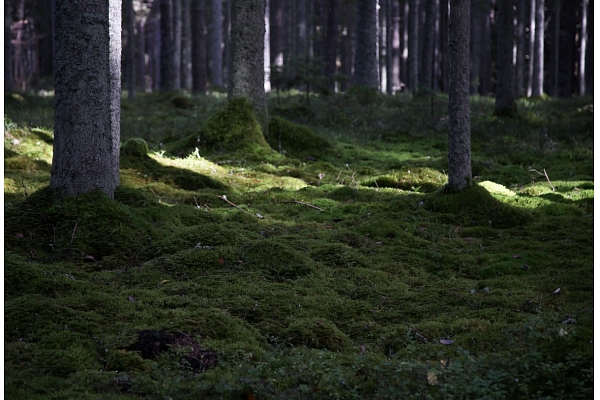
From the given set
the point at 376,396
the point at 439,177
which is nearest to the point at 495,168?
the point at 439,177

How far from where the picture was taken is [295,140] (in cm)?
1273

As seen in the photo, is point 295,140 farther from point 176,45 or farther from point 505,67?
point 176,45

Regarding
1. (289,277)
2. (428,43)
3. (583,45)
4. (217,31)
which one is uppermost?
(583,45)

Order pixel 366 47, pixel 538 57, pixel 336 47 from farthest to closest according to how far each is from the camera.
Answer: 1. pixel 336 47
2. pixel 538 57
3. pixel 366 47

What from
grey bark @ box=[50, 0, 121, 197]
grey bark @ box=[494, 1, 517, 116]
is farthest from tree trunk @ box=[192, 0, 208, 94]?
grey bark @ box=[50, 0, 121, 197]

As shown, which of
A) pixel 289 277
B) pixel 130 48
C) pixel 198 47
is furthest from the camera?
pixel 198 47

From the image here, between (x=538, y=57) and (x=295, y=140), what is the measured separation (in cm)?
1609

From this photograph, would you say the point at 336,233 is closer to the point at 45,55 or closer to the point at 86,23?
the point at 86,23

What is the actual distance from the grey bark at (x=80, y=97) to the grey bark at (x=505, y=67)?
12669 mm

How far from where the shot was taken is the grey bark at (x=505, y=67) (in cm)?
1642

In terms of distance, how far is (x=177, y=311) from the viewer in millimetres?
4719

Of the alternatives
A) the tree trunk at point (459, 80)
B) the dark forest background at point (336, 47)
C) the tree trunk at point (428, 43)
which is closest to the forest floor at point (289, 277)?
the tree trunk at point (459, 80)

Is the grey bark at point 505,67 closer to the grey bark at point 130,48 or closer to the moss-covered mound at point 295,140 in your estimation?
the moss-covered mound at point 295,140

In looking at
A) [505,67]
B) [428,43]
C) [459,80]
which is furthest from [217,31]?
[459,80]
